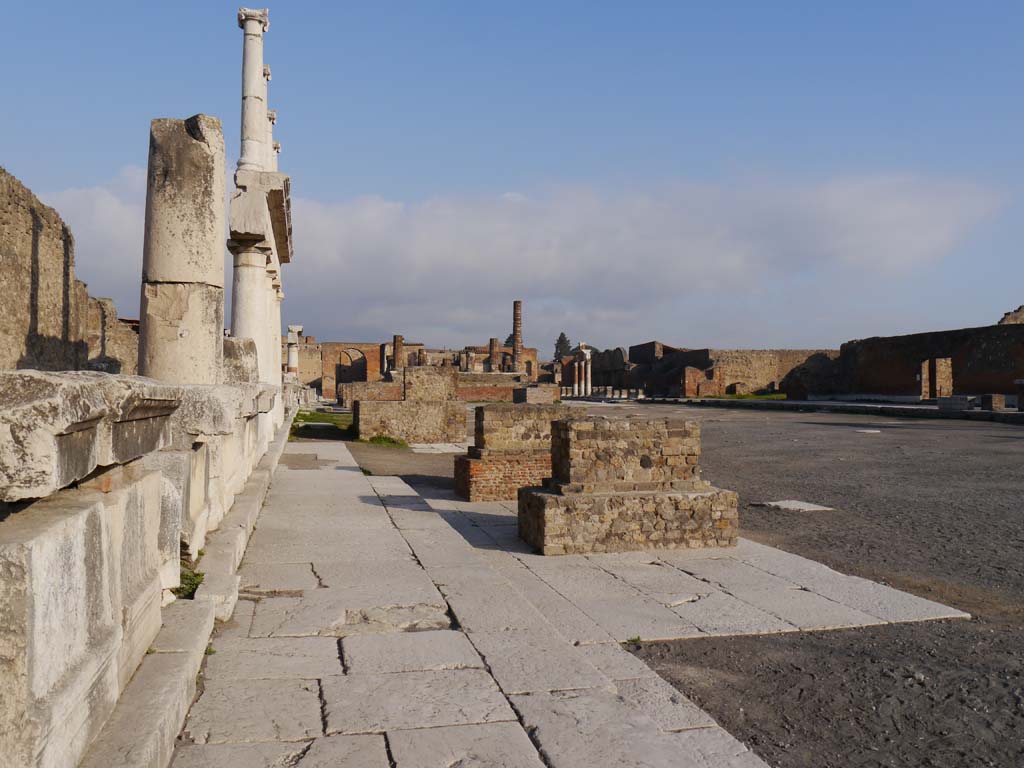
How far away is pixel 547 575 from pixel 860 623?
2.10 m

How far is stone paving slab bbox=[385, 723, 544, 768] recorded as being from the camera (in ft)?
8.97

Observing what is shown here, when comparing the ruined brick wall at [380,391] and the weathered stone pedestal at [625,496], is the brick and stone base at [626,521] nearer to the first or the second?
the weathered stone pedestal at [625,496]

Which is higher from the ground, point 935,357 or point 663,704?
point 935,357

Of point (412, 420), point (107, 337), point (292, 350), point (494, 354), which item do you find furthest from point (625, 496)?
point (494, 354)

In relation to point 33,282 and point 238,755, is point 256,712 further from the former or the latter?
point 33,282

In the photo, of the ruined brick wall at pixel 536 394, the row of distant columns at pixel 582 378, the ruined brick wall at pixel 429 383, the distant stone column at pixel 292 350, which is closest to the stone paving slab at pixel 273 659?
the ruined brick wall at pixel 429 383

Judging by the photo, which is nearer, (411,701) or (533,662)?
(411,701)

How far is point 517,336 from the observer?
60.5 metres

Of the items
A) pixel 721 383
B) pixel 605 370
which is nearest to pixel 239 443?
pixel 721 383

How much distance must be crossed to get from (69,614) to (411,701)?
5.22ft

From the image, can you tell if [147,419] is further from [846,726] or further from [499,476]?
[499,476]

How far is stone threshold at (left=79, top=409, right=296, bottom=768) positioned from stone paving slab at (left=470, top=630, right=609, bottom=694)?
130 centimetres

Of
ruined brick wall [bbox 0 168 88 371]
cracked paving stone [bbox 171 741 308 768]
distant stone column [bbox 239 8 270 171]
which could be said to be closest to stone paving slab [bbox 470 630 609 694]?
cracked paving stone [bbox 171 741 308 768]

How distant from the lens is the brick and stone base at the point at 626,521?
646 cm
